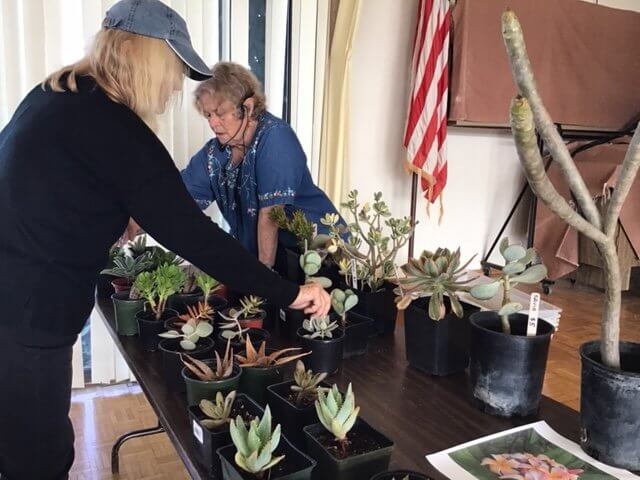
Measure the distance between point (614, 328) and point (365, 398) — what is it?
0.46 meters

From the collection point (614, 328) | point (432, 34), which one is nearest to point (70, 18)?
point (432, 34)

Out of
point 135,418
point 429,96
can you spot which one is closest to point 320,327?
point 135,418

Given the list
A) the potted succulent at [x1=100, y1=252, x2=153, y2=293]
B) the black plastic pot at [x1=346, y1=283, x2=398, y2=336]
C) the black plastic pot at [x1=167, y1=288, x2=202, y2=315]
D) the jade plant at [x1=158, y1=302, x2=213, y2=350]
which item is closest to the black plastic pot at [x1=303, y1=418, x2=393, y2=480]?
the jade plant at [x1=158, y1=302, x2=213, y2=350]

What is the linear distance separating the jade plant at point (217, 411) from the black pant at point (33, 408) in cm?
42

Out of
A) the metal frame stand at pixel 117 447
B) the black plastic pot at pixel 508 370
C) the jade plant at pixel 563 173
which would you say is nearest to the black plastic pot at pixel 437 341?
the black plastic pot at pixel 508 370

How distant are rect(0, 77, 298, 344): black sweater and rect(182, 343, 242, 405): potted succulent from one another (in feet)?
0.50

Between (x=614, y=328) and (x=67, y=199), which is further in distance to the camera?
(x=67, y=199)

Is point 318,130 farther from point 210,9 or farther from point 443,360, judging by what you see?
point 443,360

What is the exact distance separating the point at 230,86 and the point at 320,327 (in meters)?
1.00

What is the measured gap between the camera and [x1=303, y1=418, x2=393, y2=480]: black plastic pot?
80 centimetres

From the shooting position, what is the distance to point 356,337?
1.31 meters

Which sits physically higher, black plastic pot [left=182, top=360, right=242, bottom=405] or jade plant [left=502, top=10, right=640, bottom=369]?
jade plant [left=502, top=10, right=640, bottom=369]

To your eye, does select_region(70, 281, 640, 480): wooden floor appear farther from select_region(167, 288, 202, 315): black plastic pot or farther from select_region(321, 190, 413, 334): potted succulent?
select_region(321, 190, 413, 334): potted succulent

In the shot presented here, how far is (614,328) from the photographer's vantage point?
908mm
